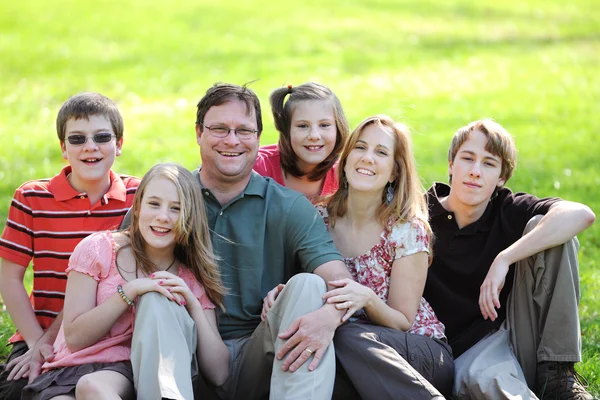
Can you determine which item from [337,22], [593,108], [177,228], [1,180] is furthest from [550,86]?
[177,228]

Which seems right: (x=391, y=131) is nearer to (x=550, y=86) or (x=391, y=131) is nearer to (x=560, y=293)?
(x=560, y=293)

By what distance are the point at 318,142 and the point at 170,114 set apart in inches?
272

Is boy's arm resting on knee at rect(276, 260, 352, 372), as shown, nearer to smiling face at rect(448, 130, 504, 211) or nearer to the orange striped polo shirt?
smiling face at rect(448, 130, 504, 211)

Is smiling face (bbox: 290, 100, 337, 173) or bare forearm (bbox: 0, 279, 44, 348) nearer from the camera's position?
bare forearm (bbox: 0, 279, 44, 348)

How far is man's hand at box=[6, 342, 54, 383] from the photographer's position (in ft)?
13.9

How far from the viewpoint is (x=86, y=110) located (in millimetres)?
4621

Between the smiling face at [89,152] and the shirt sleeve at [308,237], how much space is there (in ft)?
3.63

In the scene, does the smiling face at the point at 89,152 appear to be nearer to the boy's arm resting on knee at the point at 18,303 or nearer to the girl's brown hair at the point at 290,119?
the boy's arm resting on knee at the point at 18,303

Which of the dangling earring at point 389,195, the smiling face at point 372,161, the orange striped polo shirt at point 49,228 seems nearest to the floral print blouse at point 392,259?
the dangling earring at point 389,195

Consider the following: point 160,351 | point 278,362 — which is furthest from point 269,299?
point 160,351

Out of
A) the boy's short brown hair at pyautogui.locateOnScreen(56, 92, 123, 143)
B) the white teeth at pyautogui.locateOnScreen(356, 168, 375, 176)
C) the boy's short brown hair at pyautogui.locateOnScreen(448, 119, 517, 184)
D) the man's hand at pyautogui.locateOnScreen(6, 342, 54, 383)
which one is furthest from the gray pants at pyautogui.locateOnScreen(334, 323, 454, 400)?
the boy's short brown hair at pyautogui.locateOnScreen(56, 92, 123, 143)

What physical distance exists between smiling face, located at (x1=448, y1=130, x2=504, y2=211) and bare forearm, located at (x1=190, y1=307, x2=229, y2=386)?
155 cm

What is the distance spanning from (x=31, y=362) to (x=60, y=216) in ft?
2.66

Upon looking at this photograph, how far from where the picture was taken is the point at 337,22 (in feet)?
60.1
